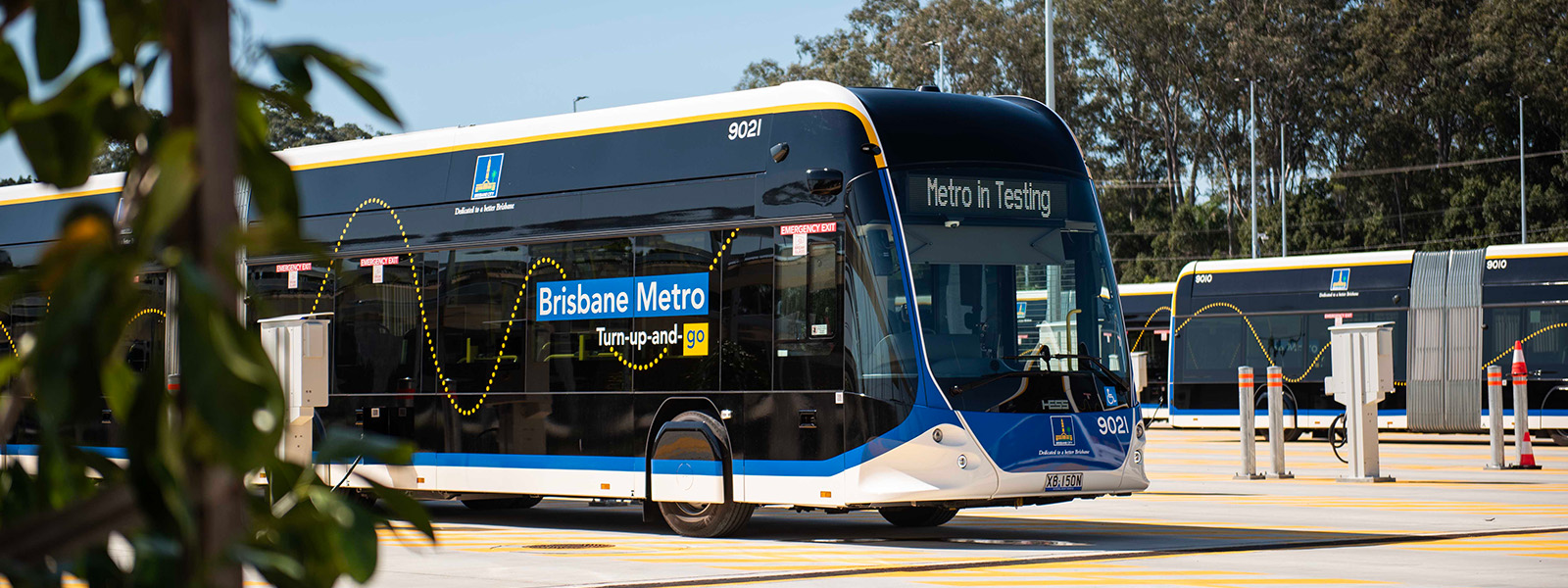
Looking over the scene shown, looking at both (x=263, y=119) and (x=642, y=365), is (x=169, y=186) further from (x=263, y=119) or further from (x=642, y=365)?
(x=642, y=365)

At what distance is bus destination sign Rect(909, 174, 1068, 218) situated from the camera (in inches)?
498

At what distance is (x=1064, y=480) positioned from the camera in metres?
12.7

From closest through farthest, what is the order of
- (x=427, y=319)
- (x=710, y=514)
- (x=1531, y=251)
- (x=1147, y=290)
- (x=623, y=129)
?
1. (x=710, y=514)
2. (x=623, y=129)
3. (x=427, y=319)
4. (x=1531, y=251)
5. (x=1147, y=290)

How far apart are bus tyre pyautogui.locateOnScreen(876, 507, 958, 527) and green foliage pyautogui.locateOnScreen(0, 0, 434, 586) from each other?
527 inches

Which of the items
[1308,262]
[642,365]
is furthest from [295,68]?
[1308,262]

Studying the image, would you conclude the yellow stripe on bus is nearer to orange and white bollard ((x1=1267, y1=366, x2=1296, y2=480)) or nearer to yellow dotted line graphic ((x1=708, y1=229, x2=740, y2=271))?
yellow dotted line graphic ((x1=708, y1=229, x2=740, y2=271))

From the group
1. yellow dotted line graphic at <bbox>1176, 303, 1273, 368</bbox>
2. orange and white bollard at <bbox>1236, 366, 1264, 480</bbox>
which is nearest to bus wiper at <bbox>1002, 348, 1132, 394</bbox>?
orange and white bollard at <bbox>1236, 366, 1264, 480</bbox>

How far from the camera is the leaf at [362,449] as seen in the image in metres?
1.34

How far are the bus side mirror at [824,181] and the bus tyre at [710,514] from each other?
5.79 feet

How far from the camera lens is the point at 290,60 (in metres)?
1.41

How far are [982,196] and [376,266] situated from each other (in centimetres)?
533

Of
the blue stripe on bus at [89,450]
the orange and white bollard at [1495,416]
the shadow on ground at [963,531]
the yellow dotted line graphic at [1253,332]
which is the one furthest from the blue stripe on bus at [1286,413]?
the blue stripe on bus at [89,450]

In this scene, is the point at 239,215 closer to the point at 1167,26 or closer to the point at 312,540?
the point at 312,540

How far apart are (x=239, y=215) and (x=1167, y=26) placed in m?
69.6
